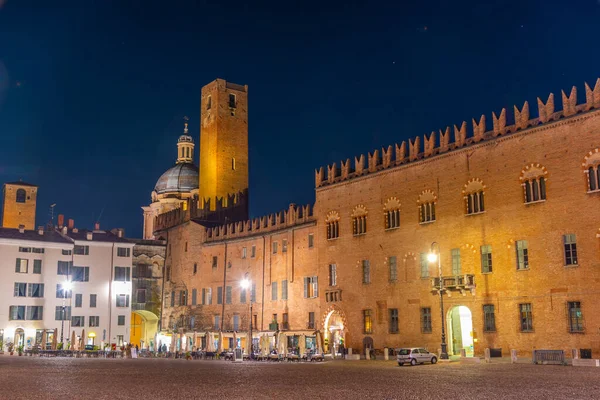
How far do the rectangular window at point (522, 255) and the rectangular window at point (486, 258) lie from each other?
161cm

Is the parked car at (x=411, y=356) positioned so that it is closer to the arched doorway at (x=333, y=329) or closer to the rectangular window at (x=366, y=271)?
the rectangular window at (x=366, y=271)

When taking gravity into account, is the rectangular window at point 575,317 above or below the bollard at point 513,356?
above

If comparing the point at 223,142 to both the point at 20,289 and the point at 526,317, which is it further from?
the point at 526,317

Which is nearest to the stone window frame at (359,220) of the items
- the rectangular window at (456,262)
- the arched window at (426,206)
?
the arched window at (426,206)

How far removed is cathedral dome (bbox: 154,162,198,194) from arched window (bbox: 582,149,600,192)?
5694cm

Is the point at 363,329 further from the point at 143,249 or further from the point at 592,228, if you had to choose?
the point at 143,249

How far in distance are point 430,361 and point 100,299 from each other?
38.7 metres

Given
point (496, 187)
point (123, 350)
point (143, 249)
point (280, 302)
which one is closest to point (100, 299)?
point (143, 249)

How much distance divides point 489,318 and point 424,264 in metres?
5.21

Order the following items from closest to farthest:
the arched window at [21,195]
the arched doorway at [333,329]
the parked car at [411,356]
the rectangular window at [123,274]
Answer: the parked car at [411,356]
the arched doorway at [333,329]
the rectangular window at [123,274]
the arched window at [21,195]

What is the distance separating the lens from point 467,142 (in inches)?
1451

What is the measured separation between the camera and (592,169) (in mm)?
31109

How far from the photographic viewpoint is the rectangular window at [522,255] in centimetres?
3314

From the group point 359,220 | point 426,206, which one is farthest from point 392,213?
point 359,220
